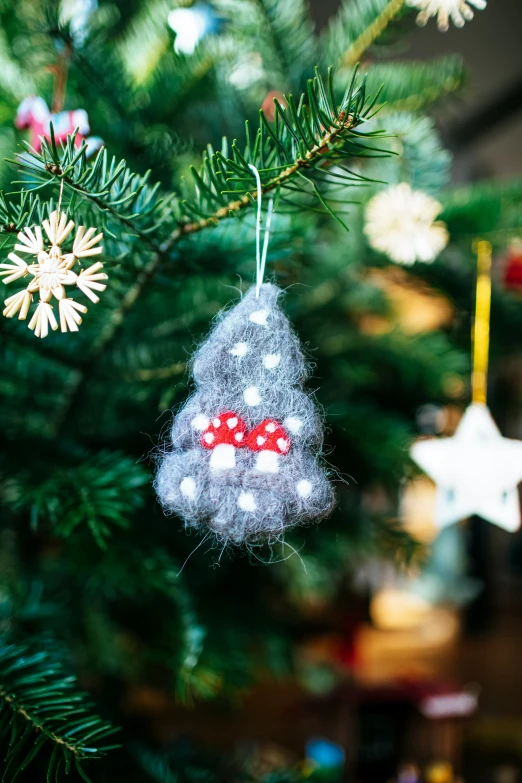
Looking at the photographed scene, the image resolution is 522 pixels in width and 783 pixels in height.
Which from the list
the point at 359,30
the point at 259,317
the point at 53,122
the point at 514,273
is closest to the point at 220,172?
the point at 259,317

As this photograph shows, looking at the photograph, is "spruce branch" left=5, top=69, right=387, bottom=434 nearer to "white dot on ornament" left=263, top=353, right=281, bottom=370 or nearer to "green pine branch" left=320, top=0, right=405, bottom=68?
"white dot on ornament" left=263, top=353, right=281, bottom=370

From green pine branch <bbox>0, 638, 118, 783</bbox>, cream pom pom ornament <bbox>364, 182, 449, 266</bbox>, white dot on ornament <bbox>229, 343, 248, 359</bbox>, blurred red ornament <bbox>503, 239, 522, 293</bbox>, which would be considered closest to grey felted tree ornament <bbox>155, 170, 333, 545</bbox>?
white dot on ornament <bbox>229, 343, 248, 359</bbox>

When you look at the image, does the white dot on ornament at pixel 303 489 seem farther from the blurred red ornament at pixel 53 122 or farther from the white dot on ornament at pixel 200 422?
the blurred red ornament at pixel 53 122

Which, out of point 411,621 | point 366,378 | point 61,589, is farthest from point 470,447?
point 411,621

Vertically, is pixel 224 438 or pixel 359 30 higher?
pixel 359 30

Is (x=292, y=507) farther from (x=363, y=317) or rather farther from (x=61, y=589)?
(x=363, y=317)

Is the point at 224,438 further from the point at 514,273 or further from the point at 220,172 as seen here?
the point at 514,273
